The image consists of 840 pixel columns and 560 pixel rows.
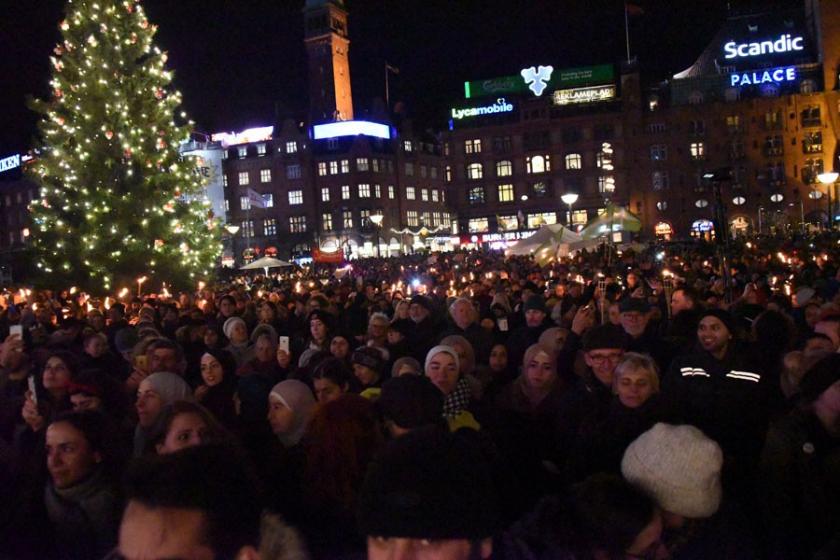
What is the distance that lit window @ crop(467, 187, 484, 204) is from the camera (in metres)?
79.1

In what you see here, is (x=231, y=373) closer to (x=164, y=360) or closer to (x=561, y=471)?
(x=164, y=360)

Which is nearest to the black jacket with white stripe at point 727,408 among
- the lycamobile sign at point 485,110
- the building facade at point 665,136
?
the building facade at point 665,136

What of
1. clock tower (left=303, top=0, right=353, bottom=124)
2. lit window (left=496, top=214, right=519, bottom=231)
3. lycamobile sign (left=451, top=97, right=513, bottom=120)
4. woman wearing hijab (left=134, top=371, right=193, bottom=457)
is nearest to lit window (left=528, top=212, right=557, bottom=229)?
lit window (left=496, top=214, right=519, bottom=231)

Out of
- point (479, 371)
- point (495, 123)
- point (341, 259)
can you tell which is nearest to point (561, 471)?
Answer: point (479, 371)

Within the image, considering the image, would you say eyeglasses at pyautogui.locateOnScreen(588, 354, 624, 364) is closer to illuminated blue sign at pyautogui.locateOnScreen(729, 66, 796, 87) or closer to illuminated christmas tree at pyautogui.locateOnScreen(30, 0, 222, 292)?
illuminated christmas tree at pyautogui.locateOnScreen(30, 0, 222, 292)

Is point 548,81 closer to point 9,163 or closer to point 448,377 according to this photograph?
point 9,163

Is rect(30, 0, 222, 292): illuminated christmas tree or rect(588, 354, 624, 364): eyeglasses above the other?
rect(30, 0, 222, 292): illuminated christmas tree

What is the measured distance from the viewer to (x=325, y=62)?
85125 millimetres

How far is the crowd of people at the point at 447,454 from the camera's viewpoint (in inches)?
78.4

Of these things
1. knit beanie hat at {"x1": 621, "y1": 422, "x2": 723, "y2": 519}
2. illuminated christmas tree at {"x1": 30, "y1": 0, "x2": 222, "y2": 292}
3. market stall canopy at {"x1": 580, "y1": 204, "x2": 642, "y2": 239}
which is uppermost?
illuminated christmas tree at {"x1": 30, "y1": 0, "x2": 222, "y2": 292}

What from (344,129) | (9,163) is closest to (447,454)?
(344,129)

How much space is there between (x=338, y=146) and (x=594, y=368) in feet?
252

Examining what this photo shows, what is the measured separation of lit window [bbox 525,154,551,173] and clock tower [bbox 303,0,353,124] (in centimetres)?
2354

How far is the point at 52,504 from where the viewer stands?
354cm
